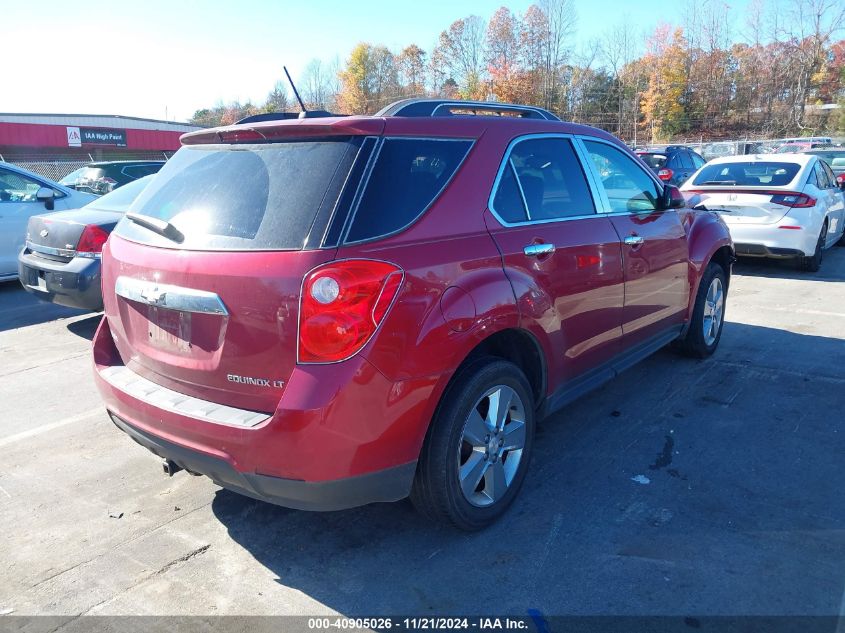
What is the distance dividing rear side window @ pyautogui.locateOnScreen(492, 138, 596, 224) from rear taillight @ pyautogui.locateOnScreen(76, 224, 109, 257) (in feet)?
14.5

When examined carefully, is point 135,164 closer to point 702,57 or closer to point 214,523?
point 214,523

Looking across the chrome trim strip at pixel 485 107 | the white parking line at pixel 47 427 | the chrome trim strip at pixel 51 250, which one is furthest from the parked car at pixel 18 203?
the chrome trim strip at pixel 485 107

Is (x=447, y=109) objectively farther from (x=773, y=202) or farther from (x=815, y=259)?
(x=815, y=259)

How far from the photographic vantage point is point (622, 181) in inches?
171

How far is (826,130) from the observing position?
55.2 m

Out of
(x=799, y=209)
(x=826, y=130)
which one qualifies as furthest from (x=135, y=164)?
(x=826, y=130)

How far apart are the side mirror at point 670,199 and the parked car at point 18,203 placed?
25.4 ft

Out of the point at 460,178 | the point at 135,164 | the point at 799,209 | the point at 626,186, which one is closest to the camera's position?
the point at 460,178

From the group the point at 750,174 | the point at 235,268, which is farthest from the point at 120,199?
the point at 750,174

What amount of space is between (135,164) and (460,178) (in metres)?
16.1

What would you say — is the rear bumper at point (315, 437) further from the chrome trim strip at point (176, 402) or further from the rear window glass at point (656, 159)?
the rear window glass at point (656, 159)

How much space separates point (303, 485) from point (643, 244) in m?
2.85

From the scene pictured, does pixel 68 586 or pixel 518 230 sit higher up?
pixel 518 230

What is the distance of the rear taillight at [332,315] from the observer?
241 centimetres
